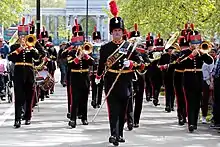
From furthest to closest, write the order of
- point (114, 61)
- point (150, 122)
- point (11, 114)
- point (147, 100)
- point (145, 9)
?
point (145, 9) → point (147, 100) → point (11, 114) → point (150, 122) → point (114, 61)

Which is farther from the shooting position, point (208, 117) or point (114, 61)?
point (208, 117)

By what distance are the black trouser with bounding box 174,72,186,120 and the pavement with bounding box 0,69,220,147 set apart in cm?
29

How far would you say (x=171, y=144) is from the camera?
11.2m

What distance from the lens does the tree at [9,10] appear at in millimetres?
31727

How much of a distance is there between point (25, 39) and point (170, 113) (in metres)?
5.17

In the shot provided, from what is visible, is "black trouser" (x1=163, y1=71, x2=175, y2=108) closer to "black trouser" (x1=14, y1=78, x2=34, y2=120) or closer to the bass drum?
the bass drum

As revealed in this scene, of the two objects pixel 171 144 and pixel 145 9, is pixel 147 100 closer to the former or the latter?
pixel 145 9

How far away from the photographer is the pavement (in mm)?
11172

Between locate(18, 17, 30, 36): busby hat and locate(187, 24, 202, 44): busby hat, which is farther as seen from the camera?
locate(18, 17, 30, 36): busby hat

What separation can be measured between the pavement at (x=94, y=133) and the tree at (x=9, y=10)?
53.4 ft

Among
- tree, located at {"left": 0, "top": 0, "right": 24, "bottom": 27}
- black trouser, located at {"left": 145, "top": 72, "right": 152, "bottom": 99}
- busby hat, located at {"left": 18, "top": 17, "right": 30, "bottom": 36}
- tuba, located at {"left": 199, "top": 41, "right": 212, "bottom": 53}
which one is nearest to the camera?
tuba, located at {"left": 199, "top": 41, "right": 212, "bottom": 53}

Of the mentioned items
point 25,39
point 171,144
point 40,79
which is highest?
point 25,39

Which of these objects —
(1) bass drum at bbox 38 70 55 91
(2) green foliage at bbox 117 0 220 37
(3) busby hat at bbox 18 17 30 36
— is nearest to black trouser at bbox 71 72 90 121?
(3) busby hat at bbox 18 17 30 36

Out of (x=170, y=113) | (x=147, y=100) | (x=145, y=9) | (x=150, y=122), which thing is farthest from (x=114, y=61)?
(x=145, y=9)
